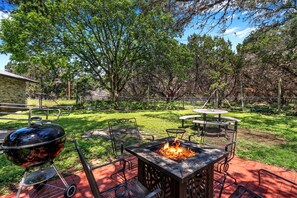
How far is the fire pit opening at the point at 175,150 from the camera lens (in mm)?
1872

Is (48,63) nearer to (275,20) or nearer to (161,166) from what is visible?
(161,166)

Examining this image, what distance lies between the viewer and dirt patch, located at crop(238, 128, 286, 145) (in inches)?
183

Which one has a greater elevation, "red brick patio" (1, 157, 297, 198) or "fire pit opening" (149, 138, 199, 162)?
"fire pit opening" (149, 138, 199, 162)

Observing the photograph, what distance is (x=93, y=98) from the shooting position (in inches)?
637

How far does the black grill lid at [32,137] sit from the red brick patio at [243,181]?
2.98ft

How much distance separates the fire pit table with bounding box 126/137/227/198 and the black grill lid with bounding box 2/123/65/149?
108 centimetres

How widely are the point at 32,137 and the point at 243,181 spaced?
3282 mm

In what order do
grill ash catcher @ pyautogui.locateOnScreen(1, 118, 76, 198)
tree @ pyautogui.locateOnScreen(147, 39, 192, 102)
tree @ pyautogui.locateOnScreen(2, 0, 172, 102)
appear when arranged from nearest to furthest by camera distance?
1. grill ash catcher @ pyautogui.locateOnScreen(1, 118, 76, 198)
2. tree @ pyautogui.locateOnScreen(2, 0, 172, 102)
3. tree @ pyautogui.locateOnScreen(147, 39, 192, 102)

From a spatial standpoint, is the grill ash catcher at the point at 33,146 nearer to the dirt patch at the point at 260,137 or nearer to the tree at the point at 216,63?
the dirt patch at the point at 260,137

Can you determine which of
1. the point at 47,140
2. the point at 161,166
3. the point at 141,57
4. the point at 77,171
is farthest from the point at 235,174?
the point at 141,57

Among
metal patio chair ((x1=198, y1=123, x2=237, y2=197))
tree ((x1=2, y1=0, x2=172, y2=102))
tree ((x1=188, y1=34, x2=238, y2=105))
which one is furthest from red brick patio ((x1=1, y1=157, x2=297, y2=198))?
tree ((x1=188, y1=34, x2=238, y2=105))

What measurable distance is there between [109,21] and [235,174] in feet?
36.7

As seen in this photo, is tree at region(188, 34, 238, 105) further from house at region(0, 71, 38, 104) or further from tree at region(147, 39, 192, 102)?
house at region(0, 71, 38, 104)

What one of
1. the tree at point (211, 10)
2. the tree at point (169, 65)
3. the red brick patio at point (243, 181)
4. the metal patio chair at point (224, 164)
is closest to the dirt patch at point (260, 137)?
the red brick patio at point (243, 181)
